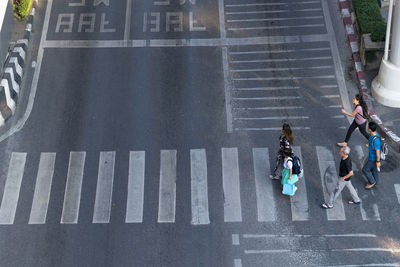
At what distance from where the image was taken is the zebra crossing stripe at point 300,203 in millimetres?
17703

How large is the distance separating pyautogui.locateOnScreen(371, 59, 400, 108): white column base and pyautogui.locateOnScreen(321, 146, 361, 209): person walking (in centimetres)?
383

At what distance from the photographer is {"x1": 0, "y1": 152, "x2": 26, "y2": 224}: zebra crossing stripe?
1806 cm

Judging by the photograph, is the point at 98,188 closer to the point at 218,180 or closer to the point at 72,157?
the point at 72,157

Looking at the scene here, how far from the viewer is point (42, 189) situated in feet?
61.2

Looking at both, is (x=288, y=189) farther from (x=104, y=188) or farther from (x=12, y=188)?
(x=12, y=188)

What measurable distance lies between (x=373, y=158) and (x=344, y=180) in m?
1.16

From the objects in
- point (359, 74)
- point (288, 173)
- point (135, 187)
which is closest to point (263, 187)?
point (288, 173)

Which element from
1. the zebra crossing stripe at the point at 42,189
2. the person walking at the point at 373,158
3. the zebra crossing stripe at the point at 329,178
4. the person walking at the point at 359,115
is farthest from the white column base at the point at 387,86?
the zebra crossing stripe at the point at 42,189

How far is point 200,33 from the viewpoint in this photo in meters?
23.8

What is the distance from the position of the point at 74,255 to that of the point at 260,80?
8520 millimetres

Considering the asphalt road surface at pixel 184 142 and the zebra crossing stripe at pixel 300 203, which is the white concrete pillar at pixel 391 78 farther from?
the zebra crossing stripe at pixel 300 203

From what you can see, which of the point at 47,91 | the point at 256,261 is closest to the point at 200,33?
the point at 47,91

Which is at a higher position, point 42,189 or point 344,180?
point 42,189

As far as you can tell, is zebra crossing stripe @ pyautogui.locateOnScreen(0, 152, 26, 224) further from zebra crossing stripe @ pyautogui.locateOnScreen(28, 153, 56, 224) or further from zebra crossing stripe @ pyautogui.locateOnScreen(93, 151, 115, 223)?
zebra crossing stripe @ pyautogui.locateOnScreen(93, 151, 115, 223)
